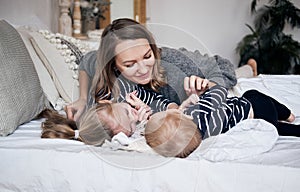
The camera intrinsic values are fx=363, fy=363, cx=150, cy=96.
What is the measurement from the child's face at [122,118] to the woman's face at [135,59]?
0.14 meters

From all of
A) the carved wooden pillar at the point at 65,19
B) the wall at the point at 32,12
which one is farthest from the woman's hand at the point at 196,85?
the carved wooden pillar at the point at 65,19

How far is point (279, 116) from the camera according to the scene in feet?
4.51

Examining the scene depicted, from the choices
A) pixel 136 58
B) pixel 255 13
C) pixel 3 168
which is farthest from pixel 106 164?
pixel 255 13

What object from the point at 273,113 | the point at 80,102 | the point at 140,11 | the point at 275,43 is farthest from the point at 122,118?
the point at 275,43

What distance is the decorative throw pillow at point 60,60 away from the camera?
1.59 m

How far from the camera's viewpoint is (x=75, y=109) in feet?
4.69

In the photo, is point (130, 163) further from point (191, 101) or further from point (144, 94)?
point (144, 94)

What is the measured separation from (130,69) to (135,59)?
5 cm

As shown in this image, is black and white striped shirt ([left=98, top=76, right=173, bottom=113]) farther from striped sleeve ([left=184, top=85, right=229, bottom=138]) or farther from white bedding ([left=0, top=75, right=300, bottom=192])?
white bedding ([left=0, top=75, right=300, bottom=192])

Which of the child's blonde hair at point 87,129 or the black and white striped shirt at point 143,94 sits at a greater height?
the black and white striped shirt at point 143,94

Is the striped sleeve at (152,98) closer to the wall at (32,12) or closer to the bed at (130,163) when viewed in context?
the bed at (130,163)

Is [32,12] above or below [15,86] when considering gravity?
above

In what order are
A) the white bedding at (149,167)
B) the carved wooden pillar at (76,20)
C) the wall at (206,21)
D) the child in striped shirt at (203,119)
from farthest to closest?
the wall at (206,21) < the carved wooden pillar at (76,20) < the child in striped shirt at (203,119) < the white bedding at (149,167)

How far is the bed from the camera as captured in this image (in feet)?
3.13
